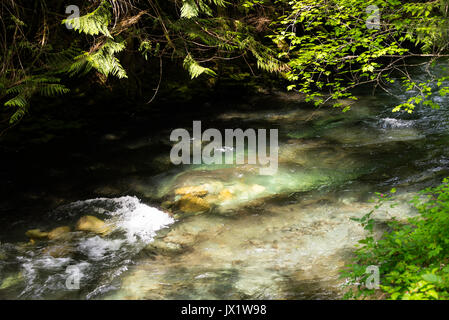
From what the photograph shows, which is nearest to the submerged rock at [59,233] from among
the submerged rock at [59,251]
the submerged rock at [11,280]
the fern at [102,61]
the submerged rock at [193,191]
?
the submerged rock at [59,251]

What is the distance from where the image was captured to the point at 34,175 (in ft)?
24.8

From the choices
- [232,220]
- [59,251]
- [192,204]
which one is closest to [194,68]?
[192,204]

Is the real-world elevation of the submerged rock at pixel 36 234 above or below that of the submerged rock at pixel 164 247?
above

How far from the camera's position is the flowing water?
4195mm

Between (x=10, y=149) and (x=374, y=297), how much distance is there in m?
8.47

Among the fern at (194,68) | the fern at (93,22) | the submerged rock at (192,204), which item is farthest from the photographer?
the fern at (194,68)

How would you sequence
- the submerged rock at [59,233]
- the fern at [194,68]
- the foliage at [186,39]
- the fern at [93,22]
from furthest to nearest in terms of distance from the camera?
the fern at [194,68] → the foliage at [186,39] → the submerged rock at [59,233] → the fern at [93,22]

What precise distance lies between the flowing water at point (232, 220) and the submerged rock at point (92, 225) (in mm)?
90

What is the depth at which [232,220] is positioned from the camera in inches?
218

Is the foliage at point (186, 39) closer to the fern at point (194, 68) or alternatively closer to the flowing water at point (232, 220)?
the fern at point (194, 68)

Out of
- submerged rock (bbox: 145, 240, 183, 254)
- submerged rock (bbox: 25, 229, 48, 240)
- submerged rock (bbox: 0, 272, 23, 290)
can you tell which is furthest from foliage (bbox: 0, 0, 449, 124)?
submerged rock (bbox: 145, 240, 183, 254)

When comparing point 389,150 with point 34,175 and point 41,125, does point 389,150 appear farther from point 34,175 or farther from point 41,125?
point 41,125

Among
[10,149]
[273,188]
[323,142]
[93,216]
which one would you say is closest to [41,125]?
[10,149]

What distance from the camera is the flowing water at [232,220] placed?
13.8 ft
